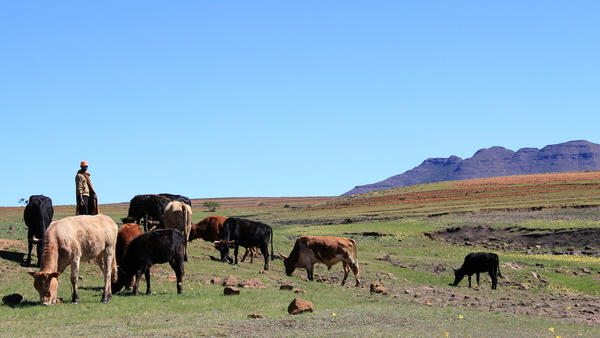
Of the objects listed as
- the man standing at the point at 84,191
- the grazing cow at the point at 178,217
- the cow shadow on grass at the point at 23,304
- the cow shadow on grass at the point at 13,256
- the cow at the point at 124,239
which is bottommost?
the cow shadow on grass at the point at 23,304

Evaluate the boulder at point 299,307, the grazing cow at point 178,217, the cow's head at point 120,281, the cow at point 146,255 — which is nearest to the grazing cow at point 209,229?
the grazing cow at point 178,217

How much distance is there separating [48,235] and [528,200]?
239ft

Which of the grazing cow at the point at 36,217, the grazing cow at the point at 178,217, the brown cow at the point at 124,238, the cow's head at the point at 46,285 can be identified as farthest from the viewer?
the grazing cow at the point at 178,217

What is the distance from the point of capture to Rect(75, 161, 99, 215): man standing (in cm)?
1986

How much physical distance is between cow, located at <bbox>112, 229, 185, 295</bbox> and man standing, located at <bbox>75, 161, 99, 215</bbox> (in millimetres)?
3940

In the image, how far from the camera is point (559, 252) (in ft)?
134

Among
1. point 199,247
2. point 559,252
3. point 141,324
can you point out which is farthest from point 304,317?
point 559,252

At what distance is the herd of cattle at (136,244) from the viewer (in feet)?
48.0

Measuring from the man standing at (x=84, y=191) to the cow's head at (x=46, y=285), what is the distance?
580 centimetres

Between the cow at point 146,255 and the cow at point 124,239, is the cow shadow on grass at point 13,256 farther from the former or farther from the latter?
the cow at point 146,255

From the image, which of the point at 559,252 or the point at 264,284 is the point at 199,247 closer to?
the point at 264,284

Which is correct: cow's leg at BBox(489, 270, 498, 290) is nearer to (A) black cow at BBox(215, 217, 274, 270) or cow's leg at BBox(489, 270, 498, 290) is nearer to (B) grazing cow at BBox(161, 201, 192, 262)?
(A) black cow at BBox(215, 217, 274, 270)

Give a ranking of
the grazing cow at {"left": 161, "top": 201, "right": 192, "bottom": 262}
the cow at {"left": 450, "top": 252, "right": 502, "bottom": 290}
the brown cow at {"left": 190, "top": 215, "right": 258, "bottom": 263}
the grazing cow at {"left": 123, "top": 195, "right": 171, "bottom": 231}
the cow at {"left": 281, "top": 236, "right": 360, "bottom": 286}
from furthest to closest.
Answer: the brown cow at {"left": 190, "top": 215, "right": 258, "bottom": 263} → the grazing cow at {"left": 123, "top": 195, "right": 171, "bottom": 231} → the cow at {"left": 450, "top": 252, "right": 502, "bottom": 290} → the grazing cow at {"left": 161, "top": 201, "right": 192, "bottom": 262} → the cow at {"left": 281, "top": 236, "right": 360, "bottom": 286}

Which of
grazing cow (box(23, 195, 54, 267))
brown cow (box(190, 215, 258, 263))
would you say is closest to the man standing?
grazing cow (box(23, 195, 54, 267))
